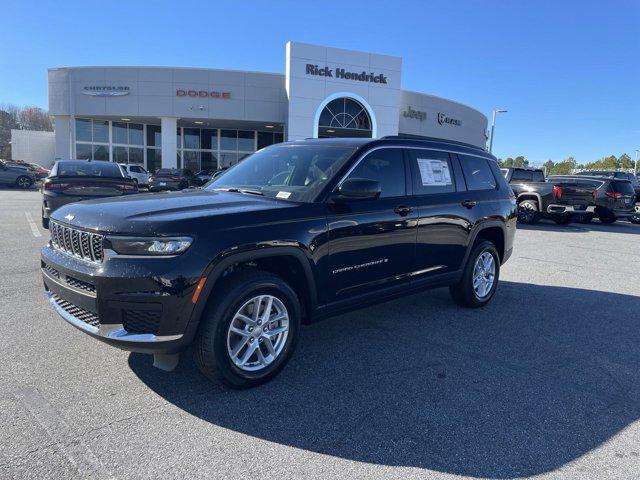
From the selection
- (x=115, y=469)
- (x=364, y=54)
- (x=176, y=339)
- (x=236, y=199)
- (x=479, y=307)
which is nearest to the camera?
(x=115, y=469)

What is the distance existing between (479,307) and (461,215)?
1275 millimetres

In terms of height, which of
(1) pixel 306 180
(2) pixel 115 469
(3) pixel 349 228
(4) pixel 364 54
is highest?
(4) pixel 364 54

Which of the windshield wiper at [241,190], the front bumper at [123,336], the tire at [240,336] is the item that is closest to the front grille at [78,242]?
the front bumper at [123,336]

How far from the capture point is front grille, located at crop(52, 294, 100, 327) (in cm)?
305

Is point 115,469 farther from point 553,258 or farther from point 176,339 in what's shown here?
point 553,258

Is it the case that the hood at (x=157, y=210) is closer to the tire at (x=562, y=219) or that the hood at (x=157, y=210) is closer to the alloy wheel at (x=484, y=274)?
the alloy wheel at (x=484, y=274)

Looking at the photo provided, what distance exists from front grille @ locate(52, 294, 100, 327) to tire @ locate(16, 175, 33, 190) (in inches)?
1154

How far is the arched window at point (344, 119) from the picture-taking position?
29984 millimetres

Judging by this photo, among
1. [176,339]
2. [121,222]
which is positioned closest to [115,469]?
[176,339]

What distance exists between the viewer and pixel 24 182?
28.0 meters

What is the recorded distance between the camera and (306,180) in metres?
4.02

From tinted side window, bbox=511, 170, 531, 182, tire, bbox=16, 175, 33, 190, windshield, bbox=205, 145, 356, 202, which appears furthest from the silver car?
windshield, bbox=205, 145, 356, 202

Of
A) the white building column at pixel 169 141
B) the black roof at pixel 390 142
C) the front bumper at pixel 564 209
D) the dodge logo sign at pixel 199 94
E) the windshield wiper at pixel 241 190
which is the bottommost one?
the front bumper at pixel 564 209

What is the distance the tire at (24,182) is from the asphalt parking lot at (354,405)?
27005 millimetres
